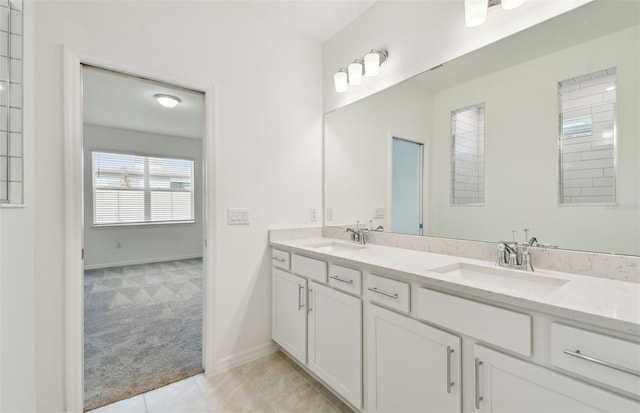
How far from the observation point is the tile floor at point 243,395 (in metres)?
1.60

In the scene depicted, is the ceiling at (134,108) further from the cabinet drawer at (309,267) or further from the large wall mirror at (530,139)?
the large wall mirror at (530,139)

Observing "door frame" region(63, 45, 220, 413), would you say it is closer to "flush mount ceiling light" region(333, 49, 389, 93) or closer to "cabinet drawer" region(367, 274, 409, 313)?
"flush mount ceiling light" region(333, 49, 389, 93)

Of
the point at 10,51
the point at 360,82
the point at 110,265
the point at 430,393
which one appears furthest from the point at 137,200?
the point at 430,393

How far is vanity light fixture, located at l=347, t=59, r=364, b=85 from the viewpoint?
2.07 metres

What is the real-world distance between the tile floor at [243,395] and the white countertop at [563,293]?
941mm

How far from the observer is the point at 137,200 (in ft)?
17.4

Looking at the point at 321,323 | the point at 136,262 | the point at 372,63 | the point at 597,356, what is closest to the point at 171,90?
the point at 372,63

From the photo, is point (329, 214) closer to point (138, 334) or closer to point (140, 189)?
point (138, 334)

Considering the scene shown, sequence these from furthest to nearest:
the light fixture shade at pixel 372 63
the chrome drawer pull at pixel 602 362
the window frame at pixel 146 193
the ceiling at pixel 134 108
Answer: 1. the window frame at pixel 146 193
2. the ceiling at pixel 134 108
3. the light fixture shade at pixel 372 63
4. the chrome drawer pull at pixel 602 362

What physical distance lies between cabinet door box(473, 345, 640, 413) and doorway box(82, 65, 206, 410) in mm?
1694

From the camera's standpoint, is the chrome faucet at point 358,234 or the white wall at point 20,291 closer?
the white wall at point 20,291

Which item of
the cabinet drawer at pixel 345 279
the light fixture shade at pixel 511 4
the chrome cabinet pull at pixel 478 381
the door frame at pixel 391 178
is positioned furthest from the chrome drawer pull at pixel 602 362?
the light fixture shade at pixel 511 4

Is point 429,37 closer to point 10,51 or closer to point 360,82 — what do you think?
point 360,82

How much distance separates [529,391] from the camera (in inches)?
34.4
